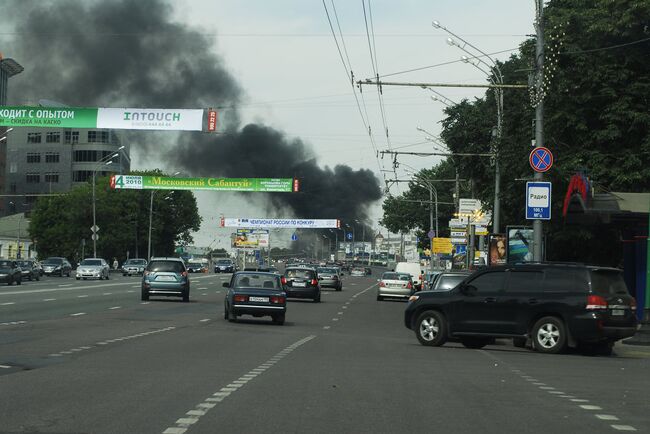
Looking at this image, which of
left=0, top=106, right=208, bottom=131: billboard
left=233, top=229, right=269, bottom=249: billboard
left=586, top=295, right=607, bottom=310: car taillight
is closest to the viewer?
left=586, top=295, right=607, bottom=310: car taillight

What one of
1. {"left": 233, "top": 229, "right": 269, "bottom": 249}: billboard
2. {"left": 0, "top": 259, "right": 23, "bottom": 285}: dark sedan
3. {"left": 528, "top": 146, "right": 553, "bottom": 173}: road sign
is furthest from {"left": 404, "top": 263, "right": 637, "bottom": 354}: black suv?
{"left": 233, "top": 229, "right": 269, "bottom": 249}: billboard

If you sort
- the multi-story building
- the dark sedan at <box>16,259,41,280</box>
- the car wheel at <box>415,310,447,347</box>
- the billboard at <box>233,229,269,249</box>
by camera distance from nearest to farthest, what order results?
the car wheel at <box>415,310,447,347</box>, the dark sedan at <box>16,259,41,280</box>, the billboard at <box>233,229,269,249</box>, the multi-story building

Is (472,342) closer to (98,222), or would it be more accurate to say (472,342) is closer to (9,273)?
(9,273)

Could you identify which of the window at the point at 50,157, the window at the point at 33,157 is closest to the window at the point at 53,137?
the window at the point at 50,157

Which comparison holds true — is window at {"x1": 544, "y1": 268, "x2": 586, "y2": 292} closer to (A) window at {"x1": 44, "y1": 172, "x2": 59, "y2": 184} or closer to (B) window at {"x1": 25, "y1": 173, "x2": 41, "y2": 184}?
(A) window at {"x1": 44, "y1": 172, "x2": 59, "y2": 184}

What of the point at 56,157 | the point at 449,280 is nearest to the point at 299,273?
the point at 449,280

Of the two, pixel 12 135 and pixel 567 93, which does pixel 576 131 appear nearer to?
pixel 567 93

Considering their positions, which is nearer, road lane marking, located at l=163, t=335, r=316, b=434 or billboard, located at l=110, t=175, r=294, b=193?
road lane marking, located at l=163, t=335, r=316, b=434

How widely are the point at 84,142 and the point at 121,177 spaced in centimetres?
7261

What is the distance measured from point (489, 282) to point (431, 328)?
153cm

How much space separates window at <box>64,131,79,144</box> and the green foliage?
28.1 metres

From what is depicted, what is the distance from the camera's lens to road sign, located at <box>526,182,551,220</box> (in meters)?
27.2

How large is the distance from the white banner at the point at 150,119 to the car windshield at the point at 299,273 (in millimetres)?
7712

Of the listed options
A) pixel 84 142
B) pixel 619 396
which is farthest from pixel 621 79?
pixel 84 142
